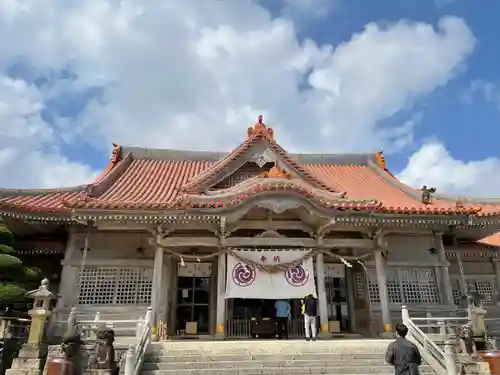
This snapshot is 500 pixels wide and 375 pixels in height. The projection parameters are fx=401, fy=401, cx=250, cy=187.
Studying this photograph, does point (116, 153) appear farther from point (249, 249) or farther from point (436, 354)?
point (436, 354)

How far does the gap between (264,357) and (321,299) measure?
141 inches

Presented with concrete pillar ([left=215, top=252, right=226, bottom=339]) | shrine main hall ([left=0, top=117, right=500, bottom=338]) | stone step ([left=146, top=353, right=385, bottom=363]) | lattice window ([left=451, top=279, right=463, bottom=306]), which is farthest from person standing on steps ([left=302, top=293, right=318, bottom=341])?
lattice window ([left=451, top=279, right=463, bottom=306])

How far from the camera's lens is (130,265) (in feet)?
44.3

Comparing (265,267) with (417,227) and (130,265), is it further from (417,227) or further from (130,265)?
(417,227)

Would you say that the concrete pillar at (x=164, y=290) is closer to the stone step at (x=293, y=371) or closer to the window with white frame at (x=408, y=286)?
the stone step at (x=293, y=371)

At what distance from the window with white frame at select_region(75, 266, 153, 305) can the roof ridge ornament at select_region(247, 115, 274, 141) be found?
6357 millimetres

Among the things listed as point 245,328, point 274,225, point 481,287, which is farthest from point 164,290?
point 481,287

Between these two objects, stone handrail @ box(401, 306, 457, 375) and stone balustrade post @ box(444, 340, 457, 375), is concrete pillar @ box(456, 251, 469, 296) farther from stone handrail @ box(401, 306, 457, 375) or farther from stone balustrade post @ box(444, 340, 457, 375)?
stone balustrade post @ box(444, 340, 457, 375)

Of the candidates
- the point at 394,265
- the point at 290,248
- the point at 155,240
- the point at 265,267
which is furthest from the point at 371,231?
the point at 155,240

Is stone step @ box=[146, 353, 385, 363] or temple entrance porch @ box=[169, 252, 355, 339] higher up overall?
temple entrance porch @ box=[169, 252, 355, 339]

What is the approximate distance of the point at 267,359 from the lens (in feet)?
31.6

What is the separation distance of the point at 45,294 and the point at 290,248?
729 cm

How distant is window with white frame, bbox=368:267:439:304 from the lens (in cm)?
1404

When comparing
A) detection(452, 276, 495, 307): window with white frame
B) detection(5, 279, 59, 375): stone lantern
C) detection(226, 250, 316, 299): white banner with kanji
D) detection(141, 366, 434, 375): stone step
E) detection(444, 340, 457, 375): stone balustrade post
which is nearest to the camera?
detection(444, 340, 457, 375): stone balustrade post
